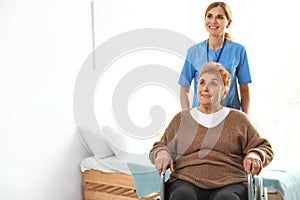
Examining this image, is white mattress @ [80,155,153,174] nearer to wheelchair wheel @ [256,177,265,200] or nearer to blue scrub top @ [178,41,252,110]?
blue scrub top @ [178,41,252,110]

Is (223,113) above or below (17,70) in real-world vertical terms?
below

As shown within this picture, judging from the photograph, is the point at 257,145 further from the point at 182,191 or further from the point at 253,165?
the point at 182,191

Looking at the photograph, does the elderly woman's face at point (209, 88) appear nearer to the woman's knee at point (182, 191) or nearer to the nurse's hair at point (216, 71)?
the nurse's hair at point (216, 71)

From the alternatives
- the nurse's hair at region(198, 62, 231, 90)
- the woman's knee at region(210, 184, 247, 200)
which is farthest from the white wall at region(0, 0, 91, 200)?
the woman's knee at region(210, 184, 247, 200)

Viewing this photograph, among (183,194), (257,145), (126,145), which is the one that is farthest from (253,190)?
(126,145)

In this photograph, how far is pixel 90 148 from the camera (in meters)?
3.24

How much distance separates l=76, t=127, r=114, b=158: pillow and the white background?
0.06 m

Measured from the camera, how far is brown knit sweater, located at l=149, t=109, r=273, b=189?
203 cm

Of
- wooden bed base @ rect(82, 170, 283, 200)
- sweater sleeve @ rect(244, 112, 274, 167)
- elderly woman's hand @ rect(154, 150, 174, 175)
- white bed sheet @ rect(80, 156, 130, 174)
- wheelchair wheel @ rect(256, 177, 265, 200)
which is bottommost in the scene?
wooden bed base @ rect(82, 170, 283, 200)

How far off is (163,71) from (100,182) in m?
1.06

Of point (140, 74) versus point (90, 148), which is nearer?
point (140, 74)

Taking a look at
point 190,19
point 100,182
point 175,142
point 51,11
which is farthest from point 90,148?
point 190,19

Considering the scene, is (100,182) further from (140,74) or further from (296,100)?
(296,100)

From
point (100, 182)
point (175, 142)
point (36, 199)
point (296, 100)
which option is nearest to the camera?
point (175, 142)
